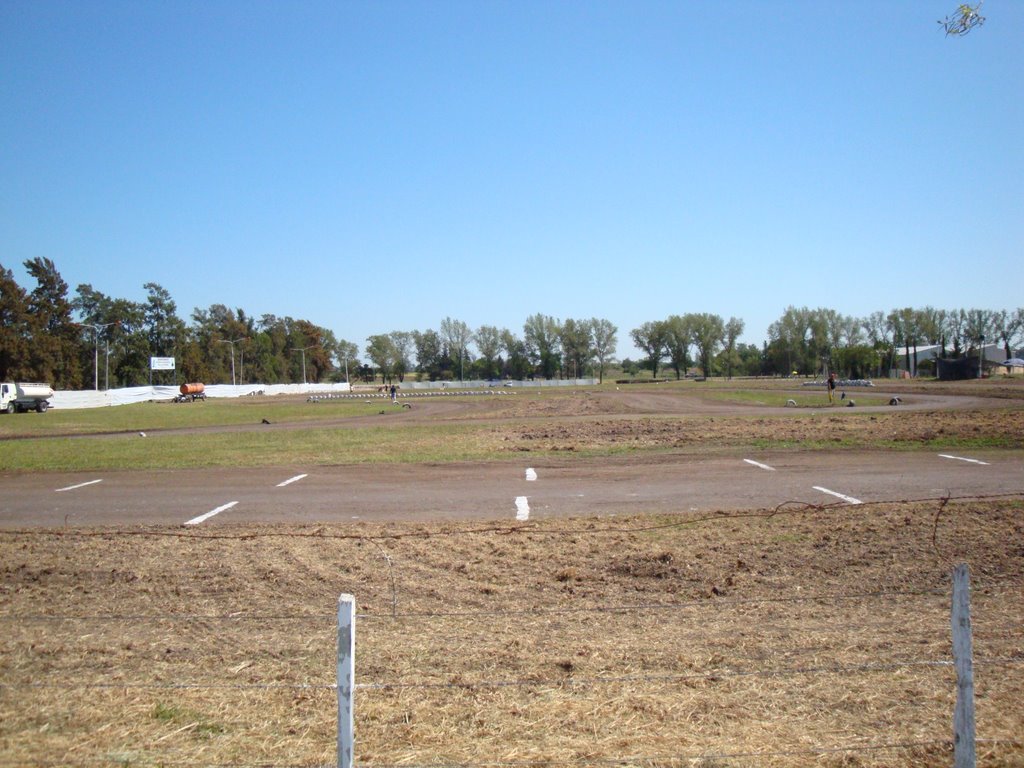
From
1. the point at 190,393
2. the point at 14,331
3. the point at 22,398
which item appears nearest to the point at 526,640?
the point at 22,398

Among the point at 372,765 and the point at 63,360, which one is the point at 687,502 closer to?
the point at 372,765

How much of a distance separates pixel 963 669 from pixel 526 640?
3.86 meters

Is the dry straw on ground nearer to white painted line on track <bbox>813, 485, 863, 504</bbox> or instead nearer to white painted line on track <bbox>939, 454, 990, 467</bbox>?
white painted line on track <bbox>813, 485, 863, 504</bbox>

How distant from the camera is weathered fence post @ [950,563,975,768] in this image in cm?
388

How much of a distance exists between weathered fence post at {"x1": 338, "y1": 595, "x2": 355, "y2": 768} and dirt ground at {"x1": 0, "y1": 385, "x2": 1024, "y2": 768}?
935 millimetres

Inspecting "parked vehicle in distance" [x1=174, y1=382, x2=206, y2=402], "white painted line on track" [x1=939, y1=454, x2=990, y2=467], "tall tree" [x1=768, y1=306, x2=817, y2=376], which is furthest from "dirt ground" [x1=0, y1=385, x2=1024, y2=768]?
"tall tree" [x1=768, y1=306, x2=817, y2=376]

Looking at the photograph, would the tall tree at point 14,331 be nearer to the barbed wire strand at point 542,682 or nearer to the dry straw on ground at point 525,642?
the dry straw on ground at point 525,642

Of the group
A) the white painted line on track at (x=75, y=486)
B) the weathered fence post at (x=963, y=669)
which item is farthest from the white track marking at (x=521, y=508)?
the white painted line on track at (x=75, y=486)

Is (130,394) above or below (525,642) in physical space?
above

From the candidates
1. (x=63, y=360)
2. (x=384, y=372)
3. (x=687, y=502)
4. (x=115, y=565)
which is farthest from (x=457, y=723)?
(x=384, y=372)

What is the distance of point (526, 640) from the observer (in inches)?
274

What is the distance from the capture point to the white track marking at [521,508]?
12680 millimetres

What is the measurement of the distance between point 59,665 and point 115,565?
321 centimetres

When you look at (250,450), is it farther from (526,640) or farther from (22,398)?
(22,398)
